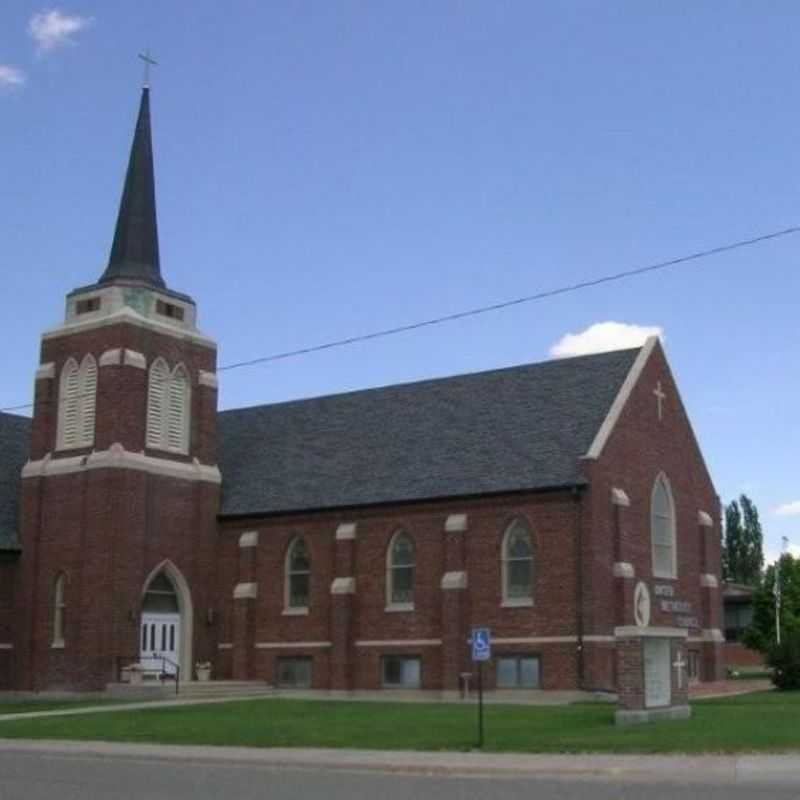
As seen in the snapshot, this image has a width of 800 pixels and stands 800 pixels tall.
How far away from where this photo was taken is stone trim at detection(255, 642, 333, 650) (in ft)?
137

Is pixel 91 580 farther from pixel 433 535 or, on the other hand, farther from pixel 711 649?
pixel 711 649

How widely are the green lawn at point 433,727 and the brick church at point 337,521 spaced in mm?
4833

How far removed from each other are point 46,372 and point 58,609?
764 cm

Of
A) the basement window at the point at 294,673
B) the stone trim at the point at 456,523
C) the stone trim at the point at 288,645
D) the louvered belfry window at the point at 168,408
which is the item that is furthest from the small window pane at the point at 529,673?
the louvered belfry window at the point at 168,408

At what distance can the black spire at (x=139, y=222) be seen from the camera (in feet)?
143

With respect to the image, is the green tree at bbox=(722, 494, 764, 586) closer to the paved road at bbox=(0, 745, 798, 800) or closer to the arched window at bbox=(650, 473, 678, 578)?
the arched window at bbox=(650, 473, 678, 578)

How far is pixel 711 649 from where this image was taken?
145 feet

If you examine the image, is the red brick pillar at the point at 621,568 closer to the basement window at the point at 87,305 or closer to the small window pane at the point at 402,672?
the small window pane at the point at 402,672

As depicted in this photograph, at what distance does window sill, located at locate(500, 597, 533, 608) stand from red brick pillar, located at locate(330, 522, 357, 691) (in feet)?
17.2

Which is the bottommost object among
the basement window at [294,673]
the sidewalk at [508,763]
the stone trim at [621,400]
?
the sidewalk at [508,763]

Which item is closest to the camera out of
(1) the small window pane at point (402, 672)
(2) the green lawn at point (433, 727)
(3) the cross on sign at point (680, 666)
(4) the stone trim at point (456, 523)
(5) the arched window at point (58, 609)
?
(2) the green lawn at point (433, 727)

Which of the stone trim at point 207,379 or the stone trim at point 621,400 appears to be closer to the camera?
the stone trim at point 621,400

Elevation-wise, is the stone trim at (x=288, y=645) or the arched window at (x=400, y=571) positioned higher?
the arched window at (x=400, y=571)

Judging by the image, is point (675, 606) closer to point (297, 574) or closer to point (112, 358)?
point (297, 574)
